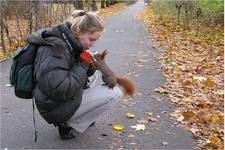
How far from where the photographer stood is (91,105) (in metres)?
4.21

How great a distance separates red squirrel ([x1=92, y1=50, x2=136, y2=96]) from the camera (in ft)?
13.6

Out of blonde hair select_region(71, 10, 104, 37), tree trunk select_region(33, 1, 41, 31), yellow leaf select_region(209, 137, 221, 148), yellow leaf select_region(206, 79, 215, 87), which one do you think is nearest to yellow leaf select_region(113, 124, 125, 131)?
yellow leaf select_region(209, 137, 221, 148)

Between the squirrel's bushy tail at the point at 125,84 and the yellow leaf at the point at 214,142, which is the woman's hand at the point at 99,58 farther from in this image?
the yellow leaf at the point at 214,142

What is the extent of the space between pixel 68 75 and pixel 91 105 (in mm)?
552

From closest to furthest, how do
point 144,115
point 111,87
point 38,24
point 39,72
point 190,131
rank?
point 39,72 < point 111,87 < point 190,131 < point 144,115 < point 38,24

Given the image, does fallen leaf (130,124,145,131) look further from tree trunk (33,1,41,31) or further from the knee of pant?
tree trunk (33,1,41,31)

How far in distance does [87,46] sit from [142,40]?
9648 mm

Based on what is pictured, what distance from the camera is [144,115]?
5.35 m

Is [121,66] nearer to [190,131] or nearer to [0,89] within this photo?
[0,89]

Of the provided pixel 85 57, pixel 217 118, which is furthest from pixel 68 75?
pixel 217 118

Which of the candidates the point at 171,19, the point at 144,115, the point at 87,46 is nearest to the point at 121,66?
the point at 144,115

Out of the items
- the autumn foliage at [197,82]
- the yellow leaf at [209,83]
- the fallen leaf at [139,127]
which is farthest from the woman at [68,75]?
the yellow leaf at [209,83]

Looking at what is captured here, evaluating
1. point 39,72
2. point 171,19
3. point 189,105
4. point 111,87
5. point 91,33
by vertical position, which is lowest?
point 171,19

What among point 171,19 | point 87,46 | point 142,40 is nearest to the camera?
point 87,46
